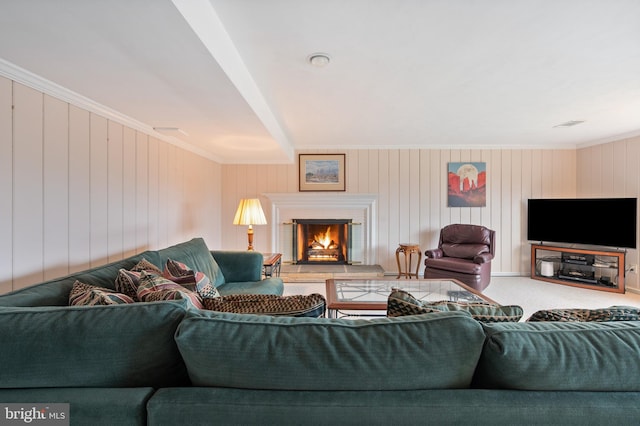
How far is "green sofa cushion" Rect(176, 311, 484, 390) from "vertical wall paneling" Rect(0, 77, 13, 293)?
5.59ft

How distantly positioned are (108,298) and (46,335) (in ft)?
1.26

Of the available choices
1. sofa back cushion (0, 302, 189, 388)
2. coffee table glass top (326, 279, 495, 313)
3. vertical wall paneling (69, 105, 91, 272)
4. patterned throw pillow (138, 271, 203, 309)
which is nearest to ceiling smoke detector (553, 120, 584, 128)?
coffee table glass top (326, 279, 495, 313)

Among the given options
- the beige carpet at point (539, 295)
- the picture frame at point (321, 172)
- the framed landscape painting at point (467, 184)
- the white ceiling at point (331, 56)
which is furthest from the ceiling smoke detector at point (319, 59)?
the framed landscape painting at point (467, 184)

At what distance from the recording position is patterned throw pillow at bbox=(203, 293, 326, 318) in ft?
3.51

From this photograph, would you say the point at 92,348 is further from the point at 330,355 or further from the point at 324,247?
the point at 324,247

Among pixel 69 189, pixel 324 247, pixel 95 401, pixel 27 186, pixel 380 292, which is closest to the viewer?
pixel 95 401

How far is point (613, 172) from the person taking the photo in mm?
4508

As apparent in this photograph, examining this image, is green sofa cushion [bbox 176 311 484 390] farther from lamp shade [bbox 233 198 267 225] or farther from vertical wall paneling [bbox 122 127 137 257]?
lamp shade [bbox 233 198 267 225]

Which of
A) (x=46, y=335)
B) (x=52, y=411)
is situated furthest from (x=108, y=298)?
(x=52, y=411)

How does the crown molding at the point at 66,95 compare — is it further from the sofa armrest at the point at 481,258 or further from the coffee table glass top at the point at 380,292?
the sofa armrest at the point at 481,258

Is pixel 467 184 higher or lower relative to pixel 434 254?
higher

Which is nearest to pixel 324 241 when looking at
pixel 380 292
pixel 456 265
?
pixel 456 265

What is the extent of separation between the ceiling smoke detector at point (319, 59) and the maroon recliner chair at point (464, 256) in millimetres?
3133

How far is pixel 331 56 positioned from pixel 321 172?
10.4 ft
